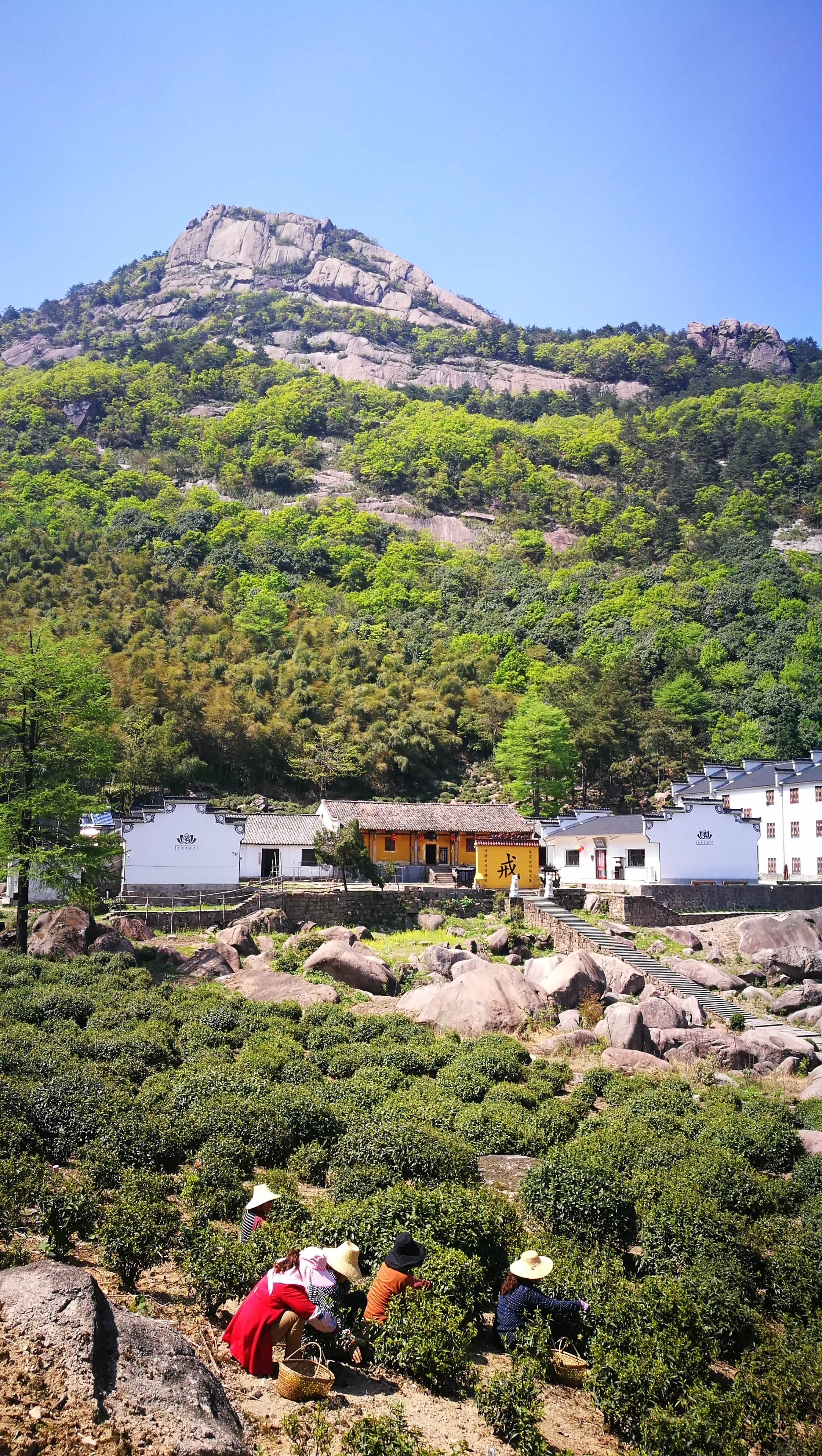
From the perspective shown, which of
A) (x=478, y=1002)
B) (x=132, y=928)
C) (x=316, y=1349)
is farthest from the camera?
(x=132, y=928)

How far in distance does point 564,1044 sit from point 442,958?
26.8 feet

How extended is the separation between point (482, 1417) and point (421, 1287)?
3.44 feet

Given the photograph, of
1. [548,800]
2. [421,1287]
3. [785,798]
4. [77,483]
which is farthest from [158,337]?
[421,1287]

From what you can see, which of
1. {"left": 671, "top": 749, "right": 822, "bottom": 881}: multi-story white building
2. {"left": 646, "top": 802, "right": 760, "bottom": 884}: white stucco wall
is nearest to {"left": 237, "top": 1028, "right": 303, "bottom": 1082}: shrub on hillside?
{"left": 646, "top": 802, "right": 760, "bottom": 884}: white stucco wall

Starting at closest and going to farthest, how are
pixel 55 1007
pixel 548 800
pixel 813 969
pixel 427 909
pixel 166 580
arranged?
1. pixel 55 1007
2. pixel 813 969
3. pixel 427 909
4. pixel 548 800
5. pixel 166 580

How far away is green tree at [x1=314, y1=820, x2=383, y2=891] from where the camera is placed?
37.7m

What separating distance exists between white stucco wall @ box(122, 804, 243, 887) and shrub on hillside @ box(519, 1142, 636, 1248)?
95.9ft

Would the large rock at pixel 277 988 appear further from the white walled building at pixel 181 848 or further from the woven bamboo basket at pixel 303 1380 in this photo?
the woven bamboo basket at pixel 303 1380

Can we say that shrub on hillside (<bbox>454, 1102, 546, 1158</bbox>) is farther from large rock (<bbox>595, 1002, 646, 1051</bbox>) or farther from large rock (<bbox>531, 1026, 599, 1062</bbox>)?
large rock (<bbox>595, 1002, 646, 1051</bbox>)

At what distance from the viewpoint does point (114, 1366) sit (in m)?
5.47

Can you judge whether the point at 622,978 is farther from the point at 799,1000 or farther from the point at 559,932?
the point at 559,932

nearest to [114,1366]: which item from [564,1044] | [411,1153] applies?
[411,1153]

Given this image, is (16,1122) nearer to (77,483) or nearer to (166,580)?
(166,580)

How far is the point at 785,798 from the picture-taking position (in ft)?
143
